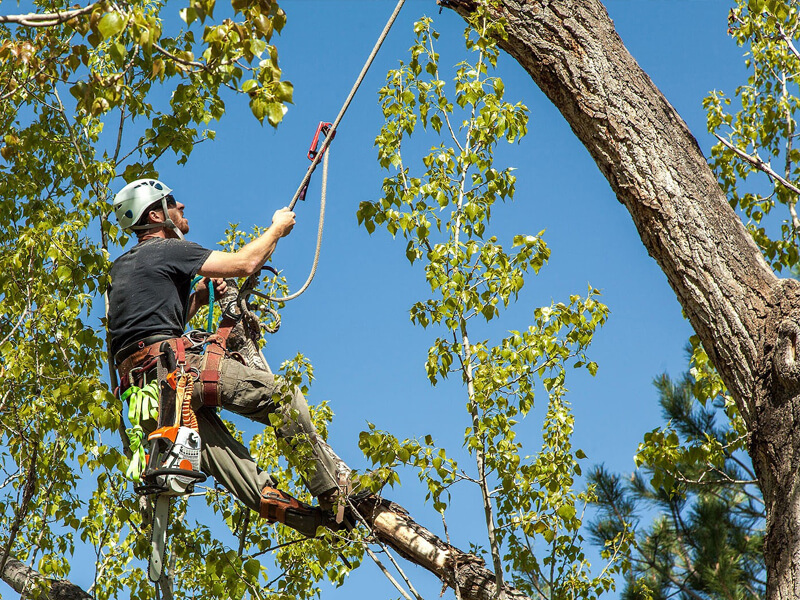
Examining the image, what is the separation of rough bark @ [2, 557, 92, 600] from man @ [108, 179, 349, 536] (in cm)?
120

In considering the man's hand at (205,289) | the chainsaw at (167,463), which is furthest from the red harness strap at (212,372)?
the man's hand at (205,289)

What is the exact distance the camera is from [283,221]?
4.99 meters

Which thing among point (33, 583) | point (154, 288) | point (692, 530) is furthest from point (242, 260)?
point (692, 530)

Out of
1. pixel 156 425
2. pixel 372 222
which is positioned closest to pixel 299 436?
pixel 156 425

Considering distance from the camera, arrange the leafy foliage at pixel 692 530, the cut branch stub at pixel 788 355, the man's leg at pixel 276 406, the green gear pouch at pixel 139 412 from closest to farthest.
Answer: the cut branch stub at pixel 788 355, the green gear pouch at pixel 139 412, the man's leg at pixel 276 406, the leafy foliage at pixel 692 530

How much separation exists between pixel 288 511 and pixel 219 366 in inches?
33.4

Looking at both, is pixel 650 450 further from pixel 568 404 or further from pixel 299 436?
pixel 299 436

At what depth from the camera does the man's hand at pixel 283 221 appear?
495 centimetres

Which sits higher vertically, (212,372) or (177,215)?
(177,215)

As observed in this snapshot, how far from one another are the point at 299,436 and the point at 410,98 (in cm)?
198

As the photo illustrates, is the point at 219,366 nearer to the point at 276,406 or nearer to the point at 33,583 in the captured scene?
the point at 276,406

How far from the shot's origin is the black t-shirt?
15.9 ft

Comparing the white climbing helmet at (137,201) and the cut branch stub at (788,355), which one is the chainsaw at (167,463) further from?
the cut branch stub at (788,355)

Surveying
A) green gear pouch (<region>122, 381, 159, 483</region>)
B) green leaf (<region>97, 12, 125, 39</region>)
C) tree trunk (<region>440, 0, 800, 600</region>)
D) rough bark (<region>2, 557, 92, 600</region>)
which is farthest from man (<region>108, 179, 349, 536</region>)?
tree trunk (<region>440, 0, 800, 600</region>)
